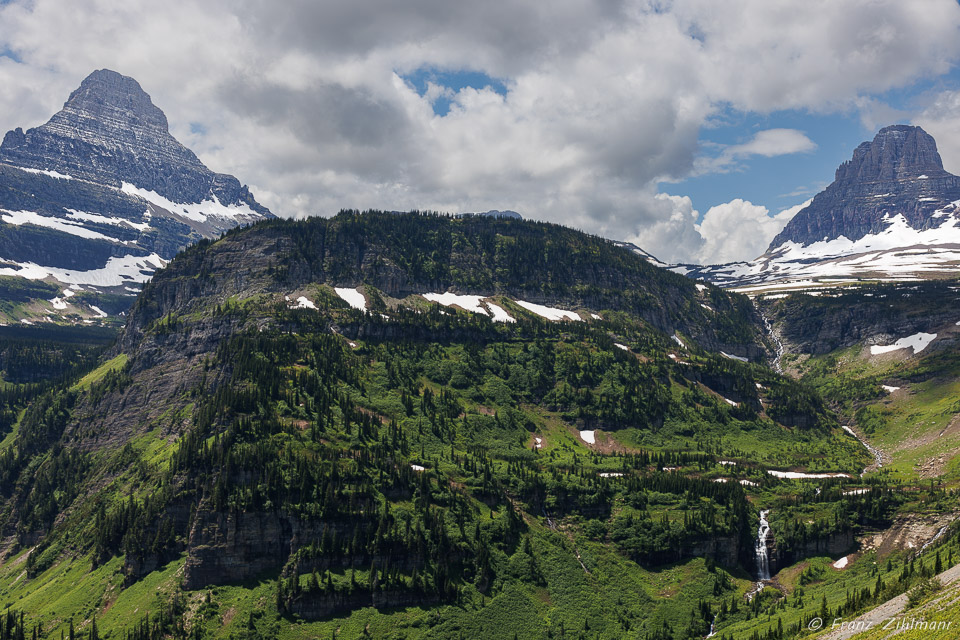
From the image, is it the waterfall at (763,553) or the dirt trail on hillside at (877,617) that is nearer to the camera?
the dirt trail on hillside at (877,617)

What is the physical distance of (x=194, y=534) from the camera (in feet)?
515

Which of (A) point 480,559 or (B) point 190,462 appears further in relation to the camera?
(B) point 190,462

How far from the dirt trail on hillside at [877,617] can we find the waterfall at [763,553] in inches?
2506

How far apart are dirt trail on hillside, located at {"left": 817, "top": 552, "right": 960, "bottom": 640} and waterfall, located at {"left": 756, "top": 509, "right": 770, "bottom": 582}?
209ft

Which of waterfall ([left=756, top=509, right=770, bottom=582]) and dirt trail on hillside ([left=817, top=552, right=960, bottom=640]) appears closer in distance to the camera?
dirt trail on hillside ([left=817, top=552, right=960, bottom=640])

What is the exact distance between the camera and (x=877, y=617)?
340 feet

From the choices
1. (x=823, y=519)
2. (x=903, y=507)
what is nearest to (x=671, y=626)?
(x=823, y=519)

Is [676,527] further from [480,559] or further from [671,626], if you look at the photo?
[480,559]

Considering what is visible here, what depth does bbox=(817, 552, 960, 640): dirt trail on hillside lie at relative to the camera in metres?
99.1

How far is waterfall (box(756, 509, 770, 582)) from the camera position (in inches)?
6909

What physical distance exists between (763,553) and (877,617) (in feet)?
254

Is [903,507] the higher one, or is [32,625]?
[903,507]

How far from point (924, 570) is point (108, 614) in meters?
169

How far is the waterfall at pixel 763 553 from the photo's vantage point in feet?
576
